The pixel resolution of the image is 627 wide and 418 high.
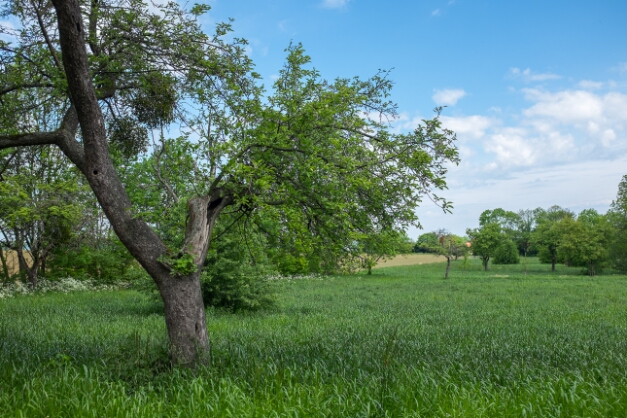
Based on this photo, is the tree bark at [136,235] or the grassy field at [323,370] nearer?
the grassy field at [323,370]

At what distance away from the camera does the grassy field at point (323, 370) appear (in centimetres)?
549

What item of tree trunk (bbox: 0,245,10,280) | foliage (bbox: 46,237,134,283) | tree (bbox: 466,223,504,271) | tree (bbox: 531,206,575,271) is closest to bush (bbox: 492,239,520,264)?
tree (bbox: 531,206,575,271)

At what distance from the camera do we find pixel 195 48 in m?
8.97

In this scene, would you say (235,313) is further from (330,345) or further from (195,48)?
(195,48)

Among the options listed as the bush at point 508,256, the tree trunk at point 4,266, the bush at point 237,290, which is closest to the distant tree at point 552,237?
the bush at point 508,256

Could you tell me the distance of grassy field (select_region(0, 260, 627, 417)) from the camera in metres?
5.49

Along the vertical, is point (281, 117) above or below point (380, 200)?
above

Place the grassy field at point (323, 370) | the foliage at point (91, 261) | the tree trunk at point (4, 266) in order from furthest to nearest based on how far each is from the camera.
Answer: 1. the tree trunk at point (4, 266)
2. the foliage at point (91, 261)
3. the grassy field at point (323, 370)

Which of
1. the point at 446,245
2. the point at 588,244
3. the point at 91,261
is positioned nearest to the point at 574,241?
the point at 588,244

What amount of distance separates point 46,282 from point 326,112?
24369 mm

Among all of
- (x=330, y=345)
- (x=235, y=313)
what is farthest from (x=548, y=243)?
(x=330, y=345)

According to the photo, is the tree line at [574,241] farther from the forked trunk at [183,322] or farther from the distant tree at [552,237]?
the forked trunk at [183,322]

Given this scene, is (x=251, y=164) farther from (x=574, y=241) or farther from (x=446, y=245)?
(x=574, y=241)

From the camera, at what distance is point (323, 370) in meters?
7.28
